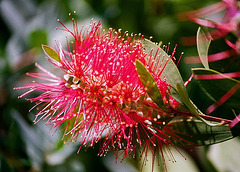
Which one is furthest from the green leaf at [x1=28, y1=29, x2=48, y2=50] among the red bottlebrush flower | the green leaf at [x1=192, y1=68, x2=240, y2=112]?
the green leaf at [x1=192, y1=68, x2=240, y2=112]

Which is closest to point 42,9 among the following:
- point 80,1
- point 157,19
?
point 80,1

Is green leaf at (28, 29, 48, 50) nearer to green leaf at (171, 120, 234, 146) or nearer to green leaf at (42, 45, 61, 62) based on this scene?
green leaf at (42, 45, 61, 62)

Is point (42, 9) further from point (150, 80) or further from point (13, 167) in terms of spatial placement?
point (150, 80)

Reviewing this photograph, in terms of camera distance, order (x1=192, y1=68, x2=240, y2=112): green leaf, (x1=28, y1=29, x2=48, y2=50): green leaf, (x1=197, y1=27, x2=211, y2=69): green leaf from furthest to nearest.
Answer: (x1=28, y1=29, x2=48, y2=50): green leaf, (x1=197, y1=27, x2=211, y2=69): green leaf, (x1=192, y1=68, x2=240, y2=112): green leaf

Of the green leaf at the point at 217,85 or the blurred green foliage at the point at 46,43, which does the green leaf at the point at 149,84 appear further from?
the blurred green foliage at the point at 46,43

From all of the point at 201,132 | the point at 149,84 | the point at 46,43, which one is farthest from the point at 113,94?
the point at 46,43

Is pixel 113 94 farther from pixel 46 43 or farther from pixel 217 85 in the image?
pixel 46 43

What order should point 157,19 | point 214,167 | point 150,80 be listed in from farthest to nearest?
point 157,19
point 214,167
point 150,80

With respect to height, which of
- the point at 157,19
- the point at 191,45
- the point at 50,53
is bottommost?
the point at 50,53
